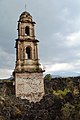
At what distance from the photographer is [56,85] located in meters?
32.5

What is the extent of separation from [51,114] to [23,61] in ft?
20.0

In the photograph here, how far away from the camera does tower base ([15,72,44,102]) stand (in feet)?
85.7

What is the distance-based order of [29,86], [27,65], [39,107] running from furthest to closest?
1. [27,65]
2. [29,86]
3. [39,107]

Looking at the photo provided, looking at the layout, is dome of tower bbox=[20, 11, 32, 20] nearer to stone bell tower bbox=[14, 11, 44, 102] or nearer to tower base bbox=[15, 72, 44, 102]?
stone bell tower bbox=[14, 11, 44, 102]

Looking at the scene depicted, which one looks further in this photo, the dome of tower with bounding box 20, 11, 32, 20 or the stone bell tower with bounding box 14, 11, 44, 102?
the dome of tower with bounding box 20, 11, 32, 20

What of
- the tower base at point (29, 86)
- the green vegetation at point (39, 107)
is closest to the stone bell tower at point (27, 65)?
the tower base at point (29, 86)

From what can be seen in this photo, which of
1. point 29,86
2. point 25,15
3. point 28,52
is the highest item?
point 25,15

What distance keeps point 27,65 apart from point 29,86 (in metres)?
1.89

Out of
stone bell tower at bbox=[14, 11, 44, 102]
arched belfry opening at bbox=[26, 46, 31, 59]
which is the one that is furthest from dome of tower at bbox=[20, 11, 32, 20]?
arched belfry opening at bbox=[26, 46, 31, 59]

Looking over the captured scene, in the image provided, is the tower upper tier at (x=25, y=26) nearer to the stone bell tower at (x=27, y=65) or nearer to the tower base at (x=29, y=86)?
the stone bell tower at (x=27, y=65)

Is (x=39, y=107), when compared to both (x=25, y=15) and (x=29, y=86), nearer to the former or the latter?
(x=29, y=86)

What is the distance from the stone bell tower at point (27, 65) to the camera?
26.2m

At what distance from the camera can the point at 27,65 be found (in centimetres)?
2691

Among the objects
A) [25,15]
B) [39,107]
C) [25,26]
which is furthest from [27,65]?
[25,15]
